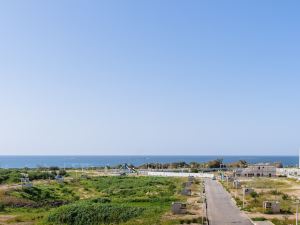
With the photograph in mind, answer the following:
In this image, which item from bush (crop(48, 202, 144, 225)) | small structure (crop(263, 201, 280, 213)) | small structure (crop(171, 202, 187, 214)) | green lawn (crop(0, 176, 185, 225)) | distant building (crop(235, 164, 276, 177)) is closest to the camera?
A: bush (crop(48, 202, 144, 225))

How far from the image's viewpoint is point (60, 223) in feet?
117

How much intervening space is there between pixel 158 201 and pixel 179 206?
32.0 ft

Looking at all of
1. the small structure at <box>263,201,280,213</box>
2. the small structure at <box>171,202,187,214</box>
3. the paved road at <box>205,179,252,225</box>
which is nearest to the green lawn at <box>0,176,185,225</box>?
the small structure at <box>171,202,187,214</box>

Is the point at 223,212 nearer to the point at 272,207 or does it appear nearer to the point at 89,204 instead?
the point at 272,207

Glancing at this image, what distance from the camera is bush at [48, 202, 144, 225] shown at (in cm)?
3609

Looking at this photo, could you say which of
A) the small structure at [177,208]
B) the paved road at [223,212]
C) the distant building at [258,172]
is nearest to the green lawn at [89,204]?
the small structure at [177,208]

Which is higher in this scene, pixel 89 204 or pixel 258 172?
pixel 258 172

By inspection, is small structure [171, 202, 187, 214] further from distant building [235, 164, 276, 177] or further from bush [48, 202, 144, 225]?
distant building [235, 164, 276, 177]

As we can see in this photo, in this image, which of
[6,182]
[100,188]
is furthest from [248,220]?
[6,182]

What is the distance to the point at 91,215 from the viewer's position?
37031 mm

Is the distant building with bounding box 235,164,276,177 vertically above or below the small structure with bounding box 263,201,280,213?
above

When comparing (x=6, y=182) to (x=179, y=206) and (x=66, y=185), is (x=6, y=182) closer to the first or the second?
(x=66, y=185)

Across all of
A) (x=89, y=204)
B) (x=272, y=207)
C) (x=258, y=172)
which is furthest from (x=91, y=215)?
(x=258, y=172)

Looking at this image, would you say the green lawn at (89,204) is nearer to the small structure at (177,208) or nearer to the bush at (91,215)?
the bush at (91,215)
